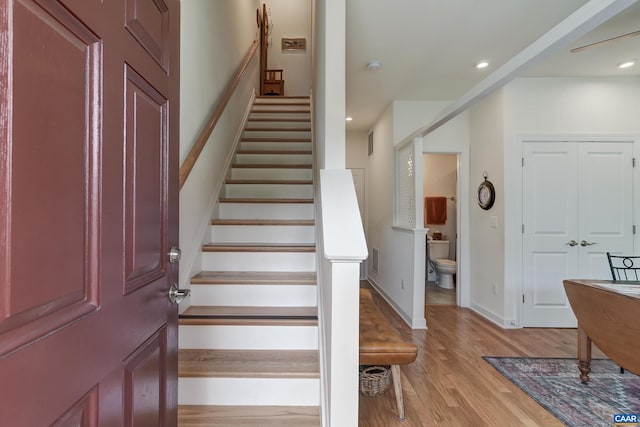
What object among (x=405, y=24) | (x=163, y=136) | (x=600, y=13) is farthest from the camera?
(x=405, y=24)

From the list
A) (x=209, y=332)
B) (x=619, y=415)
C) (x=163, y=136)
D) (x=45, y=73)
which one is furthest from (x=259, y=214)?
(x=619, y=415)

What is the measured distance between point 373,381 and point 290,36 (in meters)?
6.30

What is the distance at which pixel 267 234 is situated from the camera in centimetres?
246

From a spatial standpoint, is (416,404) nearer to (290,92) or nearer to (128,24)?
(128,24)

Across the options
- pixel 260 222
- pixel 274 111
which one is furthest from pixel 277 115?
pixel 260 222

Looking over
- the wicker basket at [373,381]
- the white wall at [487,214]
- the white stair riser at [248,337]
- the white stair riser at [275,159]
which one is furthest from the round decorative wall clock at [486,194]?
the white stair riser at [248,337]

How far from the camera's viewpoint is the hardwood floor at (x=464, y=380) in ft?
6.07

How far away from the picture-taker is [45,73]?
48cm

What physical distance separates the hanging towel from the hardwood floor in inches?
104

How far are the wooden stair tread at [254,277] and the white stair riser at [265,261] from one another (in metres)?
0.04

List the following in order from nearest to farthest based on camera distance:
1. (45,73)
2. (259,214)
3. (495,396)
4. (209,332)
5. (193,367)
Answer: (45,73)
(193,367)
(209,332)
(495,396)
(259,214)

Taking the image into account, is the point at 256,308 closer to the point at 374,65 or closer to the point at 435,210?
the point at 374,65

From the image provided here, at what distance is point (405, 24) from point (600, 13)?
1373mm

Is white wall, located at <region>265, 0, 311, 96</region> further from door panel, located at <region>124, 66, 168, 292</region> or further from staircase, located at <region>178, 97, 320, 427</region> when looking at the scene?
door panel, located at <region>124, 66, 168, 292</region>
